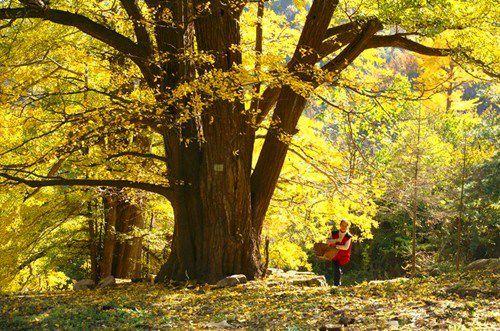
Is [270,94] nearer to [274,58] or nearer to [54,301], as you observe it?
[274,58]

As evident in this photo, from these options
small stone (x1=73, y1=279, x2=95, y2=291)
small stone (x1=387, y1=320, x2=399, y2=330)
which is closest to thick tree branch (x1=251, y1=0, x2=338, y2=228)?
small stone (x1=73, y1=279, x2=95, y2=291)

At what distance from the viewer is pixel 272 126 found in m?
8.68

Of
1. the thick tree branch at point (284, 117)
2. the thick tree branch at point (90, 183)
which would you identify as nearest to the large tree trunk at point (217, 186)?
the thick tree branch at point (284, 117)

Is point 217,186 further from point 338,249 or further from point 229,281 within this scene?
point 338,249

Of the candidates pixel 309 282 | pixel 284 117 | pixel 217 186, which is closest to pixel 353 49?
pixel 284 117

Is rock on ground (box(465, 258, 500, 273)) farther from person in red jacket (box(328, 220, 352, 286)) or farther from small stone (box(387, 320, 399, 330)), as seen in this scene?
small stone (box(387, 320, 399, 330))

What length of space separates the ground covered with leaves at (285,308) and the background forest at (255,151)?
235 cm

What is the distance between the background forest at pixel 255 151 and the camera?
852cm

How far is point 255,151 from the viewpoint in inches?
490

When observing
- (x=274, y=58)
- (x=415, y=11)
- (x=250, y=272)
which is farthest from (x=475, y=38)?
(x=250, y=272)

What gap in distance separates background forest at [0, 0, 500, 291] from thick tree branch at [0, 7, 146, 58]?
38 centimetres

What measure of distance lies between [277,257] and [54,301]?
743 centimetres

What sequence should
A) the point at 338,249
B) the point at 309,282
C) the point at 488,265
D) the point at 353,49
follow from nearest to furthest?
the point at 488,265 < the point at 309,282 < the point at 353,49 < the point at 338,249

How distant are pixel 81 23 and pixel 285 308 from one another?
16.6 feet
